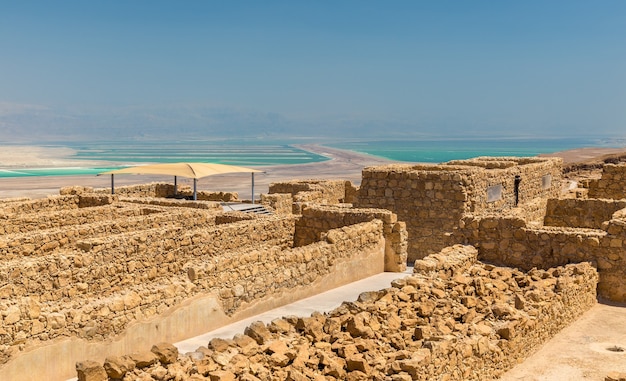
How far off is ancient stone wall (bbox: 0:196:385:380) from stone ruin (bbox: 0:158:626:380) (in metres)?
0.02

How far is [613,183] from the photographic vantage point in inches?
830

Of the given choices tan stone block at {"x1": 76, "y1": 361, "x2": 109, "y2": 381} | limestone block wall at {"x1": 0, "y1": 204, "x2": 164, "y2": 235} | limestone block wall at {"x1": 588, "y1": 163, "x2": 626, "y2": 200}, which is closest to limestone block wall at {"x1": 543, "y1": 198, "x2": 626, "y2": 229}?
limestone block wall at {"x1": 588, "y1": 163, "x2": 626, "y2": 200}

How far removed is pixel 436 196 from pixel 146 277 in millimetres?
7233

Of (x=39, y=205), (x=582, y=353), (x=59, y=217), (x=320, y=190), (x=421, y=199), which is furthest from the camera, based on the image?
(x=320, y=190)

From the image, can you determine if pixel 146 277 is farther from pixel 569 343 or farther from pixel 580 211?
pixel 580 211

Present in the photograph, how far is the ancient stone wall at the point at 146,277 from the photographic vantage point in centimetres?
780

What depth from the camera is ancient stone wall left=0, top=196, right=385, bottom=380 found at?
7.80 meters

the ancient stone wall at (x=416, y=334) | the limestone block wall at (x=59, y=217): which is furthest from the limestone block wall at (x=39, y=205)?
the ancient stone wall at (x=416, y=334)

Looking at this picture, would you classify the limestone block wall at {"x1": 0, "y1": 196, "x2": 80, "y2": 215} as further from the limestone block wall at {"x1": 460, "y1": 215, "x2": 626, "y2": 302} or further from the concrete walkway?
the limestone block wall at {"x1": 460, "y1": 215, "x2": 626, "y2": 302}

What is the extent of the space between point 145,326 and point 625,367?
18.2ft

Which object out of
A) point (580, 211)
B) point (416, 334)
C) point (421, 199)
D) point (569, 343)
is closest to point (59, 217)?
point (421, 199)

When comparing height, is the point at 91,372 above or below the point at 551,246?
below

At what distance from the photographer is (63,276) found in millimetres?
10211

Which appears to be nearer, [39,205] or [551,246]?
[551,246]
